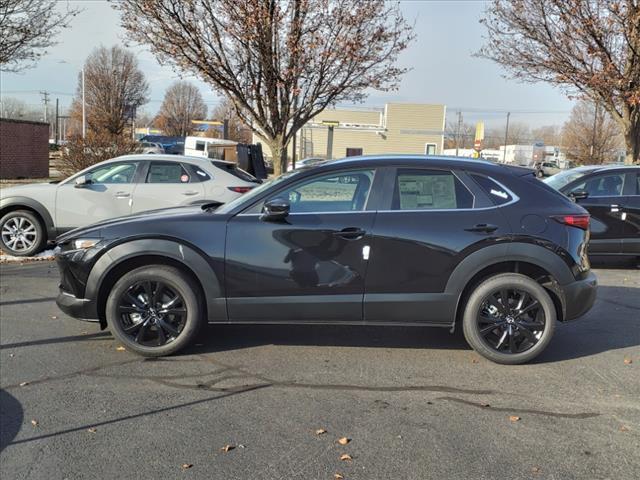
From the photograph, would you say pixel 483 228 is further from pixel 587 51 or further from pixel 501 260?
pixel 587 51

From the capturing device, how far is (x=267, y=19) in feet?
37.8

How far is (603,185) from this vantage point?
884cm

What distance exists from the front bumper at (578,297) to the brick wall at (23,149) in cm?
2507

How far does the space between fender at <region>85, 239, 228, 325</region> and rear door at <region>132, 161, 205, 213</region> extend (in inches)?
179

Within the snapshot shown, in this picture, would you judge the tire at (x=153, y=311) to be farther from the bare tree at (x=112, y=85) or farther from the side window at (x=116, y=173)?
the bare tree at (x=112, y=85)

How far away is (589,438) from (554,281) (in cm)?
150

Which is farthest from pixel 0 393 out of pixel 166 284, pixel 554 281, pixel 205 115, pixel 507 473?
pixel 205 115

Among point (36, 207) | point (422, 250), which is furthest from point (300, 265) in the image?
point (36, 207)

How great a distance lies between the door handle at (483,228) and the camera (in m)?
4.55

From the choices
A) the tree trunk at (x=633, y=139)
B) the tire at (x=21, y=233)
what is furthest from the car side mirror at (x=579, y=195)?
the tire at (x=21, y=233)

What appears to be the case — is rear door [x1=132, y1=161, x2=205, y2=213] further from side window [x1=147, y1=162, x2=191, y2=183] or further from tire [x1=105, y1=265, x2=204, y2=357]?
tire [x1=105, y1=265, x2=204, y2=357]

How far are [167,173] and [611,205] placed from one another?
23.2ft

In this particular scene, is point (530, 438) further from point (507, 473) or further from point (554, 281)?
point (554, 281)

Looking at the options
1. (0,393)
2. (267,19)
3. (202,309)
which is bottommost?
Result: (0,393)
